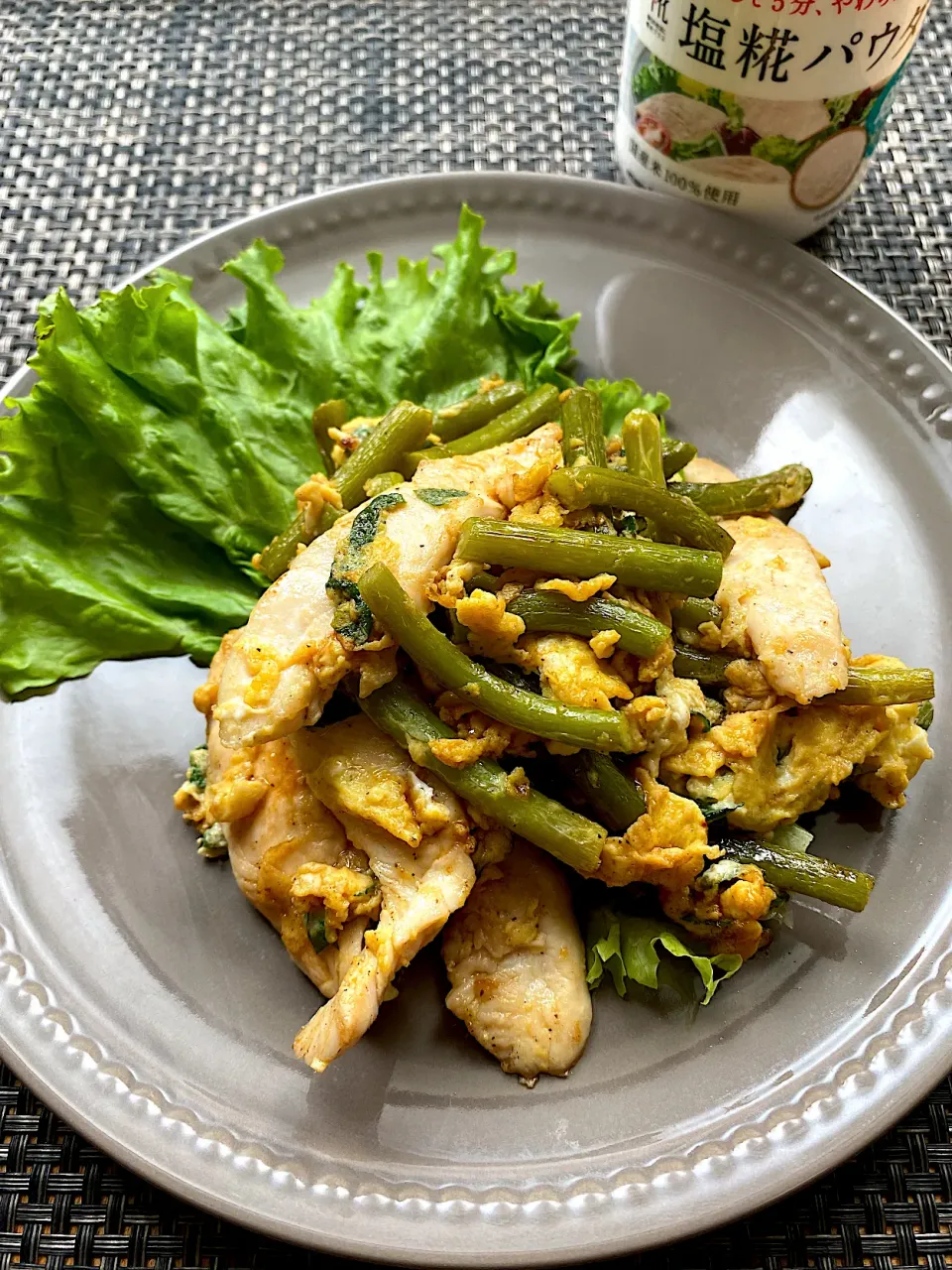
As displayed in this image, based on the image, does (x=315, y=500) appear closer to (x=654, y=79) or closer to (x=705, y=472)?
(x=705, y=472)

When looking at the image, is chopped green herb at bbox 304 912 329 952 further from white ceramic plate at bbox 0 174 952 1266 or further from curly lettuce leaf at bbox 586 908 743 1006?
curly lettuce leaf at bbox 586 908 743 1006

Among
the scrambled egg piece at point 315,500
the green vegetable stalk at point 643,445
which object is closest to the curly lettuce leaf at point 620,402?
the green vegetable stalk at point 643,445

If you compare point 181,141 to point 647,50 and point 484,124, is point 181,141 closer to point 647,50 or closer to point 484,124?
point 484,124

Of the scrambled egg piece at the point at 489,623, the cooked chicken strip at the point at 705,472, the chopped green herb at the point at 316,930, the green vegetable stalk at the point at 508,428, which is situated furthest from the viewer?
the cooked chicken strip at the point at 705,472

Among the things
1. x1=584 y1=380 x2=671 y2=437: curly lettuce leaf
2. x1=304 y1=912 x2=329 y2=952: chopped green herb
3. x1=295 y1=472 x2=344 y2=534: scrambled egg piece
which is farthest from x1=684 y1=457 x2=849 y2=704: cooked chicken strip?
x1=304 y1=912 x2=329 y2=952: chopped green herb

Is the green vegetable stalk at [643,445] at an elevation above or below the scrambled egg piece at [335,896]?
above

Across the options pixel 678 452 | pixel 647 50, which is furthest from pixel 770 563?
pixel 647 50

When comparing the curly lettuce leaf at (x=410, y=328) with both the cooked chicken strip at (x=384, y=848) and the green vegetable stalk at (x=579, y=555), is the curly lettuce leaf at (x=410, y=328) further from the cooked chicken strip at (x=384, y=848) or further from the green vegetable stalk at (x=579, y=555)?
the cooked chicken strip at (x=384, y=848)
